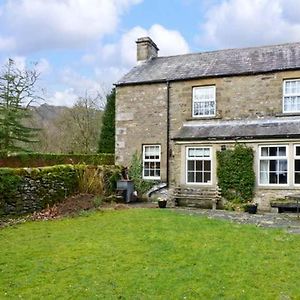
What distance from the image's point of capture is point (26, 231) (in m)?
11.2

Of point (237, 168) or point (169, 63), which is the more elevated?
point (169, 63)

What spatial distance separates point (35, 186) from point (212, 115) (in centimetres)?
923

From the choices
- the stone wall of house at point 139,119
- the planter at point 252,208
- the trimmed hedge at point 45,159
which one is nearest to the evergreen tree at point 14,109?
the trimmed hedge at point 45,159

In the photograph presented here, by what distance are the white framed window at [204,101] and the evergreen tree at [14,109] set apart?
17.0 m

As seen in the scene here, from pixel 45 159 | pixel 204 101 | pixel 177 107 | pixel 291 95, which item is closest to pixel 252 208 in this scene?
pixel 291 95

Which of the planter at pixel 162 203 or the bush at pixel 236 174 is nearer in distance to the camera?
the planter at pixel 162 203

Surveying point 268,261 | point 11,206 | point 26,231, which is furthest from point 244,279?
point 11,206

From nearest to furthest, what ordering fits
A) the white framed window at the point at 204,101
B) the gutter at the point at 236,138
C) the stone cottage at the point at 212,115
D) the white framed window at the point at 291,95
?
the gutter at the point at 236,138 < the stone cottage at the point at 212,115 < the white framed window at the point at 291,95 < the white framed window at the point at 204,101

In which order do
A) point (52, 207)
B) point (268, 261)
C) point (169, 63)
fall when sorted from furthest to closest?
point (169, 63) → point (52, 207) → point (268, 261)

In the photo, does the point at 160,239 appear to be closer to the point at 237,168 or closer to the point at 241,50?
the point at 237,168

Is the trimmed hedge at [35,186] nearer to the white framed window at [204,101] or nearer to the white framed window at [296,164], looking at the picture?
the white framed window at [204,101]

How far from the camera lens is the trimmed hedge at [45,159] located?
28.4m

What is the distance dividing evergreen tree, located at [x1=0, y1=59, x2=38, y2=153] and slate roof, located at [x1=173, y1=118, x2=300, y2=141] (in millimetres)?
17183

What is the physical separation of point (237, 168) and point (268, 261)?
9.63 m
